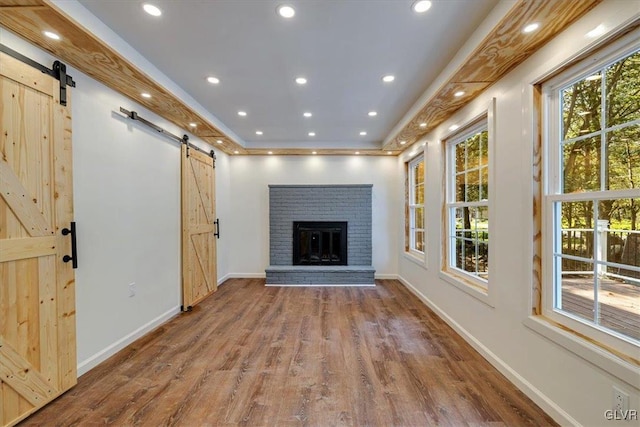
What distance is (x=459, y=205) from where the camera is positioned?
10.5 feet

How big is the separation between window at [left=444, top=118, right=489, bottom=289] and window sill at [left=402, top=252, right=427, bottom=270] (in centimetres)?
61

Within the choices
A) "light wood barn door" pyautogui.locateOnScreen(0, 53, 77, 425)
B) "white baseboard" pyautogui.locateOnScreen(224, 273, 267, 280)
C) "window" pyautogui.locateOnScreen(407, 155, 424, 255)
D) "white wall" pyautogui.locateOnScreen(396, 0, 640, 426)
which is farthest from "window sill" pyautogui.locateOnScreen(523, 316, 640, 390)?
"white baseboard" pyautogui.locateOnScreen(224, 273, 267, 280)

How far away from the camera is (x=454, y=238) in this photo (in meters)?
3.37

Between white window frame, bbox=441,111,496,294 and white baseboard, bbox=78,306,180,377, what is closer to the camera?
white baseboard, bbox=78,306,180,377

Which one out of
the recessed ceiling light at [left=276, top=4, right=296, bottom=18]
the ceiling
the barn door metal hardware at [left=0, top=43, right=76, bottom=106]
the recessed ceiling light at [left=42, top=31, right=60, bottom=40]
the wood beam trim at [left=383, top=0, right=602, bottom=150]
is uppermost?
the ceiling

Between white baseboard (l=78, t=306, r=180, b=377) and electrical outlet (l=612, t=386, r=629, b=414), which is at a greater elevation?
electrical outlet (l=612, t=386, r=629, b=414)

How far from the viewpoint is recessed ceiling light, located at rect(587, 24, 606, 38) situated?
146cm

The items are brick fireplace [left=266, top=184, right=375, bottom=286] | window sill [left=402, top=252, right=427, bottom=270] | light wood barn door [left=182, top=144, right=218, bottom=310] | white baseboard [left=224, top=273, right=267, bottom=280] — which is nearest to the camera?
light wood barn door [left=182, top=144, right=218, bottom=310]

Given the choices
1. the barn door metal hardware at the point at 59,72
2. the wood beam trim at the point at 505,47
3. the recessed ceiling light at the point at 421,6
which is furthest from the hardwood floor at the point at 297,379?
the recessed ceiling light at the point at 421,6

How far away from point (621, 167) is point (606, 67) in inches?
23.4

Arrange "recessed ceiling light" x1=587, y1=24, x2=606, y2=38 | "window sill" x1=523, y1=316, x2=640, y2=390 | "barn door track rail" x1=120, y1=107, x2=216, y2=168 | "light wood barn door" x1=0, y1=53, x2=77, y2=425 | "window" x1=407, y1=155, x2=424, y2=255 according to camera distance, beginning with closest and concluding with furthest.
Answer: "window sill" x1=523, y1=316, x2=640, y2=390 < "recessed ceiling light" x1=587, y1=24, x2=606, y2=38 < "light wood barn door" x1=0, y1=53, x2=77, y2=425 < "barn door track rail" x1=120, y1=107, x2=216, y2=168 < "window" x1=407, y1=155, x2=424, y2=255

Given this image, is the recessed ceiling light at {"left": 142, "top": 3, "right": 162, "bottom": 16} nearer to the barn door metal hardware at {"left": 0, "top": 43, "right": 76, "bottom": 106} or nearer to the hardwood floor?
the barn door metal hardware at {"left": 0, "top": 43, "right": 76, "bottom": 106}

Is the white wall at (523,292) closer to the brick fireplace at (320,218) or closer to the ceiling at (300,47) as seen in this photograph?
the ceiling at (300,47)

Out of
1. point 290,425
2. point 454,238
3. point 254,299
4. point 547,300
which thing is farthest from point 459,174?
point 254,299
